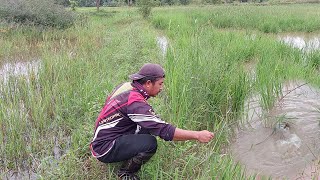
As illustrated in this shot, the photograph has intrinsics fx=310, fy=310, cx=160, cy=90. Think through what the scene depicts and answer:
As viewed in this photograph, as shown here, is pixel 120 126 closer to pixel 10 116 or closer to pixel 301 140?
pixel 10 116

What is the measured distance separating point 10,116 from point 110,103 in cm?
191

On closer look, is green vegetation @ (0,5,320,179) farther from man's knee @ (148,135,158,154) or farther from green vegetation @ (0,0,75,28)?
green vegetation @ (0,0,75,28)

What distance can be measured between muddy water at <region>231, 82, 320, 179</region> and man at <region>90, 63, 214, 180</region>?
4.12ft

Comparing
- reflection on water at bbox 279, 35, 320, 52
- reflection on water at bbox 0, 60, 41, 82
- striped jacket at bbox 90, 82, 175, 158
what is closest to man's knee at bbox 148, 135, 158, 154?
striped jacket at bbox 90, 82, 175, 158

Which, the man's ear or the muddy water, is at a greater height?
the man's ear

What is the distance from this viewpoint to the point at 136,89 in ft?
8.36

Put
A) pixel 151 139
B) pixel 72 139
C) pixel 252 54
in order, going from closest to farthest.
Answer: pixel 151 139 → pixel 72 139 → pixel 252 54

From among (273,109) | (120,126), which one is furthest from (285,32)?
(120,126)

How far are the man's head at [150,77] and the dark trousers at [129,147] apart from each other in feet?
1.39

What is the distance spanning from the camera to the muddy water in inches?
131

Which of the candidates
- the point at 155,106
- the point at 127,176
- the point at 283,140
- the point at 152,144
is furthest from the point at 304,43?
the point at 127,176

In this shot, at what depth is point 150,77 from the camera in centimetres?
252

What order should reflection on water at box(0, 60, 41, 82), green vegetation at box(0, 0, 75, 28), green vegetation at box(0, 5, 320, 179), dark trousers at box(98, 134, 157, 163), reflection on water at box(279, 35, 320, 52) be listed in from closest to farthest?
dark trousers at box(98, 134, 157, 163)
green vegetation at box(0, 5, 320, 179)
reflection on water at box(0, 60, 41, 82)
reflection on water at box(279, 35, 320, 52)
green vegetation at box(0, 0, 75, 28)

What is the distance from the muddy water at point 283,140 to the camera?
3.32 metres
